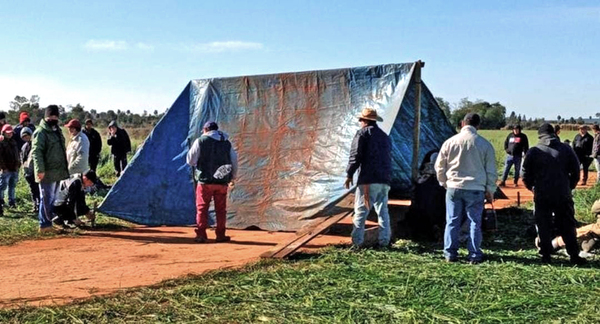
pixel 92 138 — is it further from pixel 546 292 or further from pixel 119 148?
pixel 546 292

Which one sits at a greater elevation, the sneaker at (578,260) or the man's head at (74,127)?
the man's head at (74,127)

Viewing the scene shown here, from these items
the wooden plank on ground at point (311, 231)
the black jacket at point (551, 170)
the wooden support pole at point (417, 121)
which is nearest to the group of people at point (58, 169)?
the wooden plank on ground at point (311, 231)

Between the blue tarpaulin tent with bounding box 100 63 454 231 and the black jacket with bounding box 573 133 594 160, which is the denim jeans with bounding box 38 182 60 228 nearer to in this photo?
the blue tarpaulin tent with bounding box 100 63 454 231

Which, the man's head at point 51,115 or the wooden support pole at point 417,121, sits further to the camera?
the man's head at point 51,115

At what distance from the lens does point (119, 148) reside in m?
16.9

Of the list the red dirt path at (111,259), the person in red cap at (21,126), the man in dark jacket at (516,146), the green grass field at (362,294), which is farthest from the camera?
the man in dark jacket at (516,146)

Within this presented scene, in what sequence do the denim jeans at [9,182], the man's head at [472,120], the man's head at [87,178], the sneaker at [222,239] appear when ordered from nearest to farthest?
the man's head at [472,120]
the sneaker at [222,239]
the man's head at [87,178]
the denim jeans at [9,182]

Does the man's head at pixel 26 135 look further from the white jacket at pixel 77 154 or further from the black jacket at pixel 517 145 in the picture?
the black jacket at pixel 517 145

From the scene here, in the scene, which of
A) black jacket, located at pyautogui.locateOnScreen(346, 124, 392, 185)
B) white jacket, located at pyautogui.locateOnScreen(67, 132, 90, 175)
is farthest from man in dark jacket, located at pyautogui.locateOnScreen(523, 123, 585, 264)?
white jacket, located at pyautogui.locateOnScreen(67, 132, 90, 175)

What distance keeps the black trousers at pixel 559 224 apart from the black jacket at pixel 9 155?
30.7ft

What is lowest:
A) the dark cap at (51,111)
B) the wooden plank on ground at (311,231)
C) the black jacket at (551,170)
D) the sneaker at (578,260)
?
the sneaker at (578,260)

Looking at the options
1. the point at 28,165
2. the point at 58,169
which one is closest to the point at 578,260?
the point at 58,169

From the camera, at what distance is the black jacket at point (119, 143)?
16.8 metres

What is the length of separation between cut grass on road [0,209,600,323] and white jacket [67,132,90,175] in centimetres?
423
